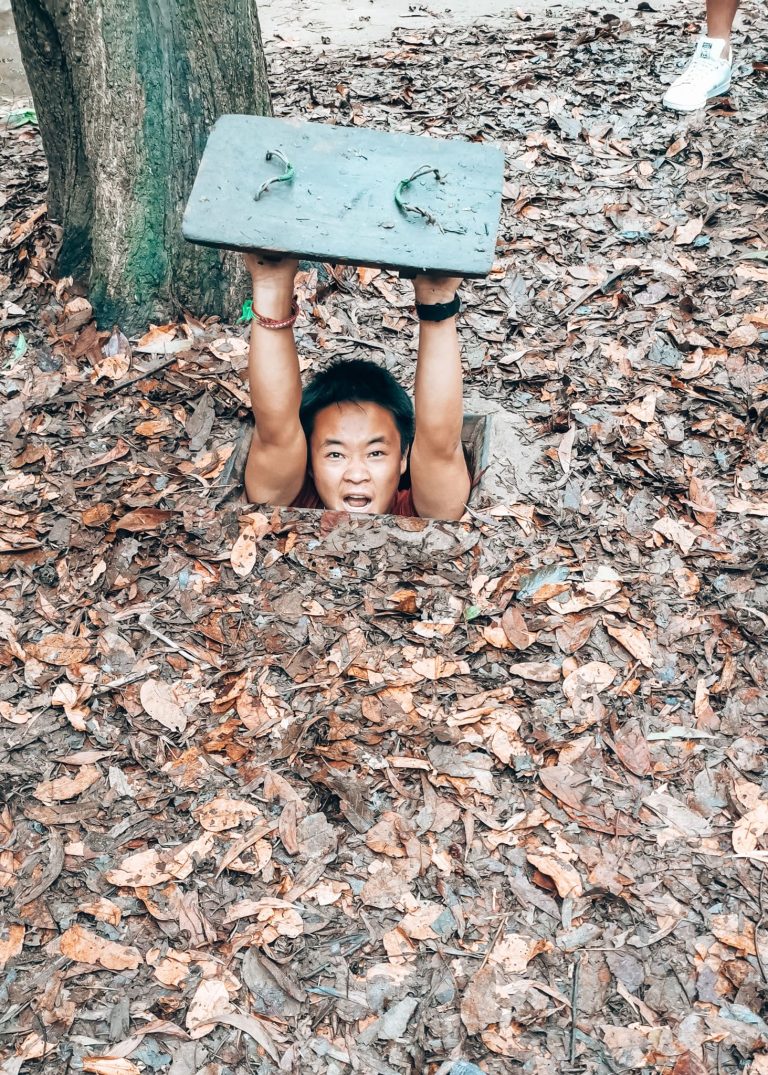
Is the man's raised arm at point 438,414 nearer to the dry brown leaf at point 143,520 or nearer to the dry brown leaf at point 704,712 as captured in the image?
the dry brown leaf at point 143,520

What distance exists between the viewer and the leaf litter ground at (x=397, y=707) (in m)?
2.72

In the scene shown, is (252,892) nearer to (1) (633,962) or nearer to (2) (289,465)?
(1) (633,962)

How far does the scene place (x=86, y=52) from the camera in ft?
14.1

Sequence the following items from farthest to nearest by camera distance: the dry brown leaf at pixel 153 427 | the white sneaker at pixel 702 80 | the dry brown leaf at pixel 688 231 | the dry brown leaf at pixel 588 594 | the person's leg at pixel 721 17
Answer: the white sneaker at pixel 702 80
the person's leg at pixel 721 17
the dry brown leaf at pixel 688 231
the dry brown leaf at pixel 153 427
the dry brown leaf at pixel 588 594

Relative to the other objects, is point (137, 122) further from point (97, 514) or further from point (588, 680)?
point (588, 680)

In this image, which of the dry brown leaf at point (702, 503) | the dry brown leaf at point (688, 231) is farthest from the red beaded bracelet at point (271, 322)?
the dry brown leaf at point (688, 231)

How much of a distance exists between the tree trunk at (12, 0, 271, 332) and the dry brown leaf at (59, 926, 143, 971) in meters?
2.81

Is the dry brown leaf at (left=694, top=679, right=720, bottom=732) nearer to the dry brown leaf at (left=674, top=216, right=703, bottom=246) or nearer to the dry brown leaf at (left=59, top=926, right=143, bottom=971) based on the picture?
the dry brown leaf at (left=59, top=926, right=143, bottom=971)

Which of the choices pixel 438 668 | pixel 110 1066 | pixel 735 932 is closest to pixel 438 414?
pixel 438 668

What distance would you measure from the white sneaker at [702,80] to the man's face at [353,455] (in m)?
3.53

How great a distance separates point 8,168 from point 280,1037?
5328 mm

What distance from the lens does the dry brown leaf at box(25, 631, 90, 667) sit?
3.51 metres

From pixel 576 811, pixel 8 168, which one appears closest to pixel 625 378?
pixel 576 811

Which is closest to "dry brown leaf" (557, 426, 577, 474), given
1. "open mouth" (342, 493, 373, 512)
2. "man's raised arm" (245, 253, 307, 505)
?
"open mouth" (342, 493, 373, 512)
